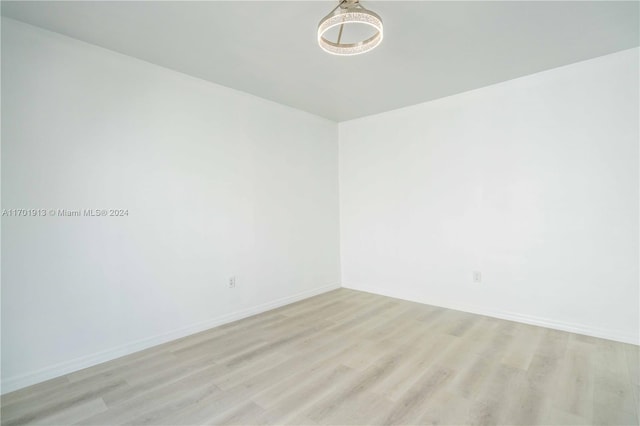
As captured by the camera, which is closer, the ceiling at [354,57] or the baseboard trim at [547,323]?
the ceiling at [354,57]

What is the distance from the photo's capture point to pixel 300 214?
4152 mm

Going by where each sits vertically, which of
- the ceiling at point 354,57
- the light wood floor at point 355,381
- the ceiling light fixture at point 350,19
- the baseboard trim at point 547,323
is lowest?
the light wood floor at point 355,381

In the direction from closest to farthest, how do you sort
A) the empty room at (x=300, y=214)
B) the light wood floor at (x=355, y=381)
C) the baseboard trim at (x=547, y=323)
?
1. the light wood floor at (x=355, y=381)
2. the empty room at (x=300, y=214)
3. the baseboard trim at (x=547, y=323)

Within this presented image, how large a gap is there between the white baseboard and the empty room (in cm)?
2

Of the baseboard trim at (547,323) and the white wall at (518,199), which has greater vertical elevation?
the white wall at (518,199)

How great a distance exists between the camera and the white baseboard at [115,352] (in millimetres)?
2109

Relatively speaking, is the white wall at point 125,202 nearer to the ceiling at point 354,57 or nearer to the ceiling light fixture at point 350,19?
the ceiling at point 354,57

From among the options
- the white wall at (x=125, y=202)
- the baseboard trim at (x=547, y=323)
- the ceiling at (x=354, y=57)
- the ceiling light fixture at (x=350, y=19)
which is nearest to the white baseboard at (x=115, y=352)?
the white wall at (x=125, y=202)

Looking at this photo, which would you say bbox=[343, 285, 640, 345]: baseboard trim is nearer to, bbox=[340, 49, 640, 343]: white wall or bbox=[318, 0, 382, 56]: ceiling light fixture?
bbox=[340, 49, 640, 343]: white wall

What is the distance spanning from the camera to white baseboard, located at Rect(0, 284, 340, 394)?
211cm

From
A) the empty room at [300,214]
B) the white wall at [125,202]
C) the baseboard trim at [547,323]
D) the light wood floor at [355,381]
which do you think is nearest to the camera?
the light wood floor at [355,381]

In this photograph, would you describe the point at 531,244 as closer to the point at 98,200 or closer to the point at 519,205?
the point at 519,205

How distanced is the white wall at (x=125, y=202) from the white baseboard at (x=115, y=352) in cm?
1

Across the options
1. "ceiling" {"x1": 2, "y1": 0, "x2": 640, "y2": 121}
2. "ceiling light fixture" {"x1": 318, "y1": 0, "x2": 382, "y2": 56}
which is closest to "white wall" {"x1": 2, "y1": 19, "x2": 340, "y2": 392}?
"ceiling" {"x1": 2, "y1": 0, "x2": 640, "y2": 121}
